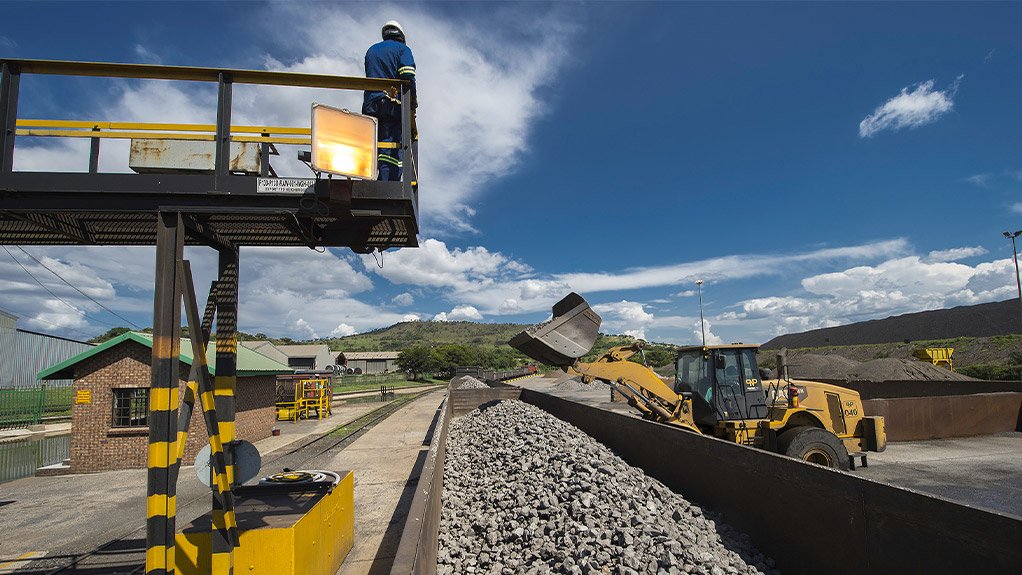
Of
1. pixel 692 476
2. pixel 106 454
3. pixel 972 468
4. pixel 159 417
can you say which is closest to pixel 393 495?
pixel 692 476

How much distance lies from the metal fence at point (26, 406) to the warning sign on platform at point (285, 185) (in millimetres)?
24924

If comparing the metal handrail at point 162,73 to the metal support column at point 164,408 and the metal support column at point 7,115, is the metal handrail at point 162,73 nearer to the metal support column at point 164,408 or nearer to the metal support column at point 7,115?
the metal support column at point 7,115

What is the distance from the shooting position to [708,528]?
5211 millimetres

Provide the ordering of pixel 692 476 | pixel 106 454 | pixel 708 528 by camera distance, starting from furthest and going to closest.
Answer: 1. pixel 106 454
2. pixel 692 476
3. pixel 708 528

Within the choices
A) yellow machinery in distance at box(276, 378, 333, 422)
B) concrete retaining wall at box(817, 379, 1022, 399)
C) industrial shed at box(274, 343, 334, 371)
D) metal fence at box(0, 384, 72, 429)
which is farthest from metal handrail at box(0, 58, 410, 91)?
industrial shed at box(274, 343, 334, 371)

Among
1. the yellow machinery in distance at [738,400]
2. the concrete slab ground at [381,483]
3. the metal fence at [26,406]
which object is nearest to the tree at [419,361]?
the metal fence at [26,406]

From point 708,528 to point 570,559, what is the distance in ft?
5.68

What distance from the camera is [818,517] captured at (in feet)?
13.8

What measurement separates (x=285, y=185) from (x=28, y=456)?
17.3 metres

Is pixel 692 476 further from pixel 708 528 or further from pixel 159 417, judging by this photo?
pixel 159 417

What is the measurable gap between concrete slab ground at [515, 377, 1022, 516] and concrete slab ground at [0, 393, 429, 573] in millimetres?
10499

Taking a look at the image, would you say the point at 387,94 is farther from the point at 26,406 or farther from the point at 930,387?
the point at 26,406

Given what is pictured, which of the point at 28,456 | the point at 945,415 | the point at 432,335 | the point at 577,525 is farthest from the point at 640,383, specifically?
the point at 432,335

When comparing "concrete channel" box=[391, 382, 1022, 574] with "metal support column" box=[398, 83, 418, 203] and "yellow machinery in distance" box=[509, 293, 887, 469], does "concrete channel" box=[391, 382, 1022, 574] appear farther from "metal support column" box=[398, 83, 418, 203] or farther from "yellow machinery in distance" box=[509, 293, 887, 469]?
"metal support column" box=[398, 83, 418, 203]
